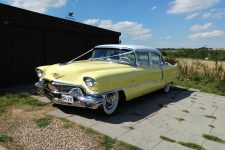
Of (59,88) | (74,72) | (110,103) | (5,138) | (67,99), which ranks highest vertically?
(74,72)

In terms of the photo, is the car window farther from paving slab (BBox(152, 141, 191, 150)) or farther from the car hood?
paving slab (BBox(152, 141, 191, 150))

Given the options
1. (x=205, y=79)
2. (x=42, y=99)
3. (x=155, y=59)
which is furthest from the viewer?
(x=205, y=79)

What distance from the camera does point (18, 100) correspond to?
615 cm

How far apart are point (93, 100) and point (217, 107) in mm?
4513

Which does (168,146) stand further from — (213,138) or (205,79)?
(205,79)

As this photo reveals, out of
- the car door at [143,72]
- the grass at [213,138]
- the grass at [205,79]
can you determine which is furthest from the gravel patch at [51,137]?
the grass at [205,79]

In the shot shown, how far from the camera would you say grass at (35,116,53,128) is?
455 cm

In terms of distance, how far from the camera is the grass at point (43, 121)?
455 centimetres

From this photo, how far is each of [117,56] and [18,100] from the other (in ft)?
9.15

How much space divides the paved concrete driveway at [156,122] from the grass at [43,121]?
0.36 metres

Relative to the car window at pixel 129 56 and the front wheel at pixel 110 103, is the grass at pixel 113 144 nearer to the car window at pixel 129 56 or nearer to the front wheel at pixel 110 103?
the front wheel at pixel 110 103

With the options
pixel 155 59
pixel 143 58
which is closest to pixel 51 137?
pixel 143 58

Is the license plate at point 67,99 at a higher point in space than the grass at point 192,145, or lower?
higher

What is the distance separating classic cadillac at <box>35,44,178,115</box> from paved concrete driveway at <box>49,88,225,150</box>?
0.35 meters
